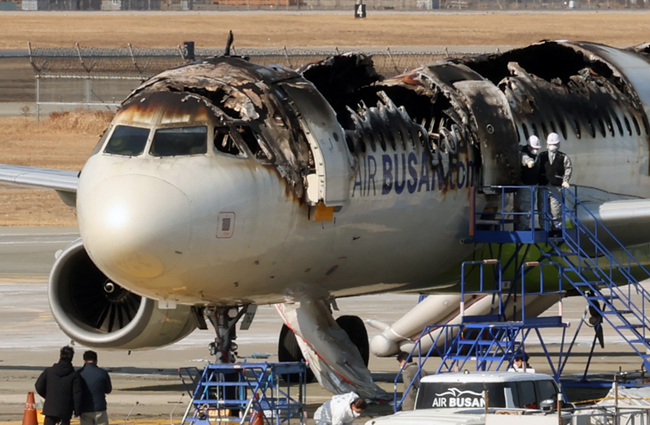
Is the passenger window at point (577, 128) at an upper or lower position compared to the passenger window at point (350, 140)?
lower

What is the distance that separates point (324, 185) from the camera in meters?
16.1

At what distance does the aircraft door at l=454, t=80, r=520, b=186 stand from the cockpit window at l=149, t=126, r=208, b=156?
4.85m

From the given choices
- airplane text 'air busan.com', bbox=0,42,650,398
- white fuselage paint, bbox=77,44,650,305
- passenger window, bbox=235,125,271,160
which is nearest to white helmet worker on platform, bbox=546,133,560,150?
airplane text 'air busan.com', bbox=0,42,650,398

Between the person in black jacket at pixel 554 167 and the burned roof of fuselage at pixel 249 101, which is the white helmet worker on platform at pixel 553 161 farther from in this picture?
the burned roof of fuselage at pixel 249 101

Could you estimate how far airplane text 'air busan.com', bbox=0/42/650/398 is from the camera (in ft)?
50.4

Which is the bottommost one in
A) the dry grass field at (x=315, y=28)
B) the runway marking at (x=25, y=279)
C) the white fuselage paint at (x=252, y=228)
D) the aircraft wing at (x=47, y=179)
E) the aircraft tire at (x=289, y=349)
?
the dry grass field at (x=315, y=28)

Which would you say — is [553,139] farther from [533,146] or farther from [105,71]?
[105,71]

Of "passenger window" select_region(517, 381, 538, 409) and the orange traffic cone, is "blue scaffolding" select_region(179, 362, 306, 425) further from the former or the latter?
"passenger window" select_region(517, 381, 538, 409)

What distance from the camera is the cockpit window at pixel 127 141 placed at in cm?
1577

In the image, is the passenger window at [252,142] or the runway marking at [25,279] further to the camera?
the runway marking at [25,279]

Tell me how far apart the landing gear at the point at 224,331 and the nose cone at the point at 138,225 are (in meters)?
1.83

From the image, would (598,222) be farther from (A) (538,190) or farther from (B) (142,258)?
(B) (142,258)

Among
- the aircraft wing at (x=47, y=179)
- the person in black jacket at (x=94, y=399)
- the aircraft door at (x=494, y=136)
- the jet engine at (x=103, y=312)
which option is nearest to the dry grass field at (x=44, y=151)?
the aircraft wing at (x=47, y=179)

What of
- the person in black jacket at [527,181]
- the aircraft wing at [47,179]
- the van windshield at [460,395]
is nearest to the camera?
the van windshield at [460,395]
